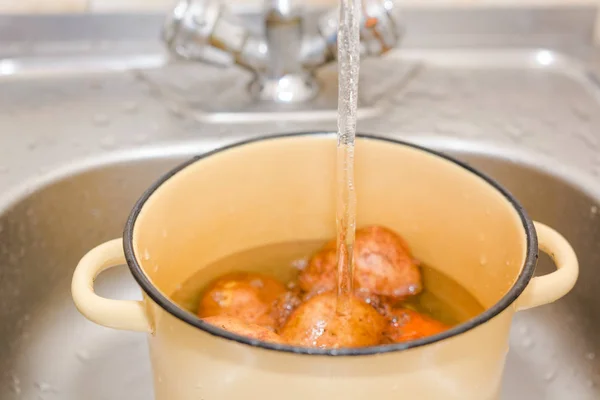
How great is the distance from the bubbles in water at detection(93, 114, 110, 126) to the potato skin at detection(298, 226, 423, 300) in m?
0.31

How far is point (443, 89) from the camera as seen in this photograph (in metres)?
0.77

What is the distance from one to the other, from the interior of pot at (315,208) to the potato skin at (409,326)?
40mm

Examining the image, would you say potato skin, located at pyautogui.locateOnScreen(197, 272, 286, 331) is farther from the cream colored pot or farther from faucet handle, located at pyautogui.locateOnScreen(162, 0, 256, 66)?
faucet handle, located at pyautogui.locateOnScreen(162, 0, 256, 66)

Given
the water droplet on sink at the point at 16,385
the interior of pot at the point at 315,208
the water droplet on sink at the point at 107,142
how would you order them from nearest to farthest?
the interior of pot at the point at 315,208 < the water droplet on sink at the point at 16,385 < the water droplet on sink at the point at 107,142

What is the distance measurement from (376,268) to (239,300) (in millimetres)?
100

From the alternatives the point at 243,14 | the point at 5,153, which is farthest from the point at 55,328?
the point at 243,14

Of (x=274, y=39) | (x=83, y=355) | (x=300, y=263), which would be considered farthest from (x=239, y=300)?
(x=274, y=39)

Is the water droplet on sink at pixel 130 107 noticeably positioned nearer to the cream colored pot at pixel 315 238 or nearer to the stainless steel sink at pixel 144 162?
the stainless steel sink at pixel 144 162

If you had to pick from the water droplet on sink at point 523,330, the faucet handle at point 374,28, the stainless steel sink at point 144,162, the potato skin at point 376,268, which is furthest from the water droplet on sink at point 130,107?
the water droplet on sink at point 523,330

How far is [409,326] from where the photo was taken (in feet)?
1.52

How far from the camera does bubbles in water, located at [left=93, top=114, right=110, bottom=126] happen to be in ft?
2.31

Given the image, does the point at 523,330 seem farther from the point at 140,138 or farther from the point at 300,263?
the point at 140,138

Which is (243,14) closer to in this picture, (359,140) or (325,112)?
(325,112)

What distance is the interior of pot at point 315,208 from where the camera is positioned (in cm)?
44
